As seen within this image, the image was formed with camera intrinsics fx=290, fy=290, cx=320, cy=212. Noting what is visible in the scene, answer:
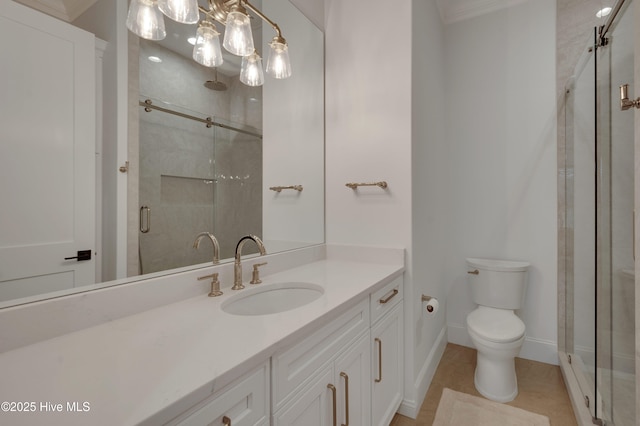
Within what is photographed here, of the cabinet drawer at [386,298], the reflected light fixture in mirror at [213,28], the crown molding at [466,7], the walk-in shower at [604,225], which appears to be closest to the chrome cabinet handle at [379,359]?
the cabinet drawer at [386,298]

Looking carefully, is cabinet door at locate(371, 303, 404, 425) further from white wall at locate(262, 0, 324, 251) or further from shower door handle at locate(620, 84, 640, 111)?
shower door handle at locate(620, 84, 640, 111)

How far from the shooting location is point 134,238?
3.43ft

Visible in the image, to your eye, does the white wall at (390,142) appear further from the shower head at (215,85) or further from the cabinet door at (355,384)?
the shower head at (215,85)

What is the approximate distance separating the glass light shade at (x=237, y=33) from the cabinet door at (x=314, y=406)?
50.0 inches

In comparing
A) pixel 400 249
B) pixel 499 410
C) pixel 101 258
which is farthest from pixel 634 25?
pixel 101 258

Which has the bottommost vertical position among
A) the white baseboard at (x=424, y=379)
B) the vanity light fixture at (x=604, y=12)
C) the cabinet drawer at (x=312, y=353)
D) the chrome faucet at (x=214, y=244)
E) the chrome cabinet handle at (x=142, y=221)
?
the white baseboard at (x=424, y=379)

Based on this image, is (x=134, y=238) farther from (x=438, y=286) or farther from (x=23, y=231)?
(x=438, y=286)

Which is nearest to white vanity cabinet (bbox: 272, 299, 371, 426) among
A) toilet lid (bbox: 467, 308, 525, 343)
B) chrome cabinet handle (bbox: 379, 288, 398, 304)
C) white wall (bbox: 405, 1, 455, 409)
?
chrome cabinet handle (bbox: 379, 288, 398, 304)

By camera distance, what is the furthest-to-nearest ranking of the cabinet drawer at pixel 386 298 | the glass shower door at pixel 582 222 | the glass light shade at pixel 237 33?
the glass shower door at pixel 582 222 → the cabinet drawer at pixel 386 298 → the glass light shade at pixel 237 33

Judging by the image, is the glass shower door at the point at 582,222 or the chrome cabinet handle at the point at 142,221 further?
the glass shower door at the point at 582,222

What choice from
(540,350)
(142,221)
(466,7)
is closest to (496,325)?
(540,350)

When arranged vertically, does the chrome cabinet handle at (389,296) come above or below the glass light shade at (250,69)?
below

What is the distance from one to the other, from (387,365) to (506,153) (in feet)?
6.11

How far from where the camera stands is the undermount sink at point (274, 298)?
117 cm
